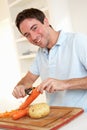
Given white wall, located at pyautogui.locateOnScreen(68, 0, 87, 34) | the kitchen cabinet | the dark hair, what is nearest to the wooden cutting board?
the dark hair

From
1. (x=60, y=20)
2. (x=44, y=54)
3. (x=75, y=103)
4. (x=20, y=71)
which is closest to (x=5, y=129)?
(x=75, y=103)

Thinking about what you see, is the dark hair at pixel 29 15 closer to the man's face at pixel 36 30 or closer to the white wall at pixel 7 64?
the man's face at pixel 36 30

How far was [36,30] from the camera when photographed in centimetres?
137

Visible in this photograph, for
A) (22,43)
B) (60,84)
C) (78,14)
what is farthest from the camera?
(22,43)

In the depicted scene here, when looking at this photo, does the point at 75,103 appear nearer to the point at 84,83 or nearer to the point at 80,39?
the point at 84,83

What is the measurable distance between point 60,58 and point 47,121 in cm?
44

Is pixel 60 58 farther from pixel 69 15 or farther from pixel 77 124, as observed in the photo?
pixel 69 15

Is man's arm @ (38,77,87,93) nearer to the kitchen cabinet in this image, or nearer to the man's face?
the man's face

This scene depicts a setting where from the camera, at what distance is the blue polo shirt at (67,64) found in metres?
1.26

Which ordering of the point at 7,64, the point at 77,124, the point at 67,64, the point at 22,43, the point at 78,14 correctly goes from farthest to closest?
the point at 7,64 → the point at 22,43 → the point at 78,14 → the point at 67,64 → the point at 77,124

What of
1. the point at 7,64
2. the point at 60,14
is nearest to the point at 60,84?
the point at 60,14

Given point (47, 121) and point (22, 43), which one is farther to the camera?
point (22, 43)

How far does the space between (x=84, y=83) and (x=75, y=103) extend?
0.17 metres

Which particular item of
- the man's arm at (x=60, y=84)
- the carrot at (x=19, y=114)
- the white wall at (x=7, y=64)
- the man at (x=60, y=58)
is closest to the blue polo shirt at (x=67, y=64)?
the man at (x=60, y=58)
